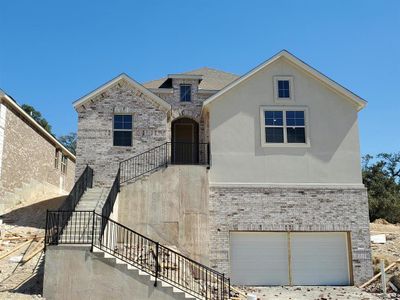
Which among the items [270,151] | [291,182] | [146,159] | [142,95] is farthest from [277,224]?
[142,95]

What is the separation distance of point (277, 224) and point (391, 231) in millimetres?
9795

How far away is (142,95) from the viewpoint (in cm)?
2031

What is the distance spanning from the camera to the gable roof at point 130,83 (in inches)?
783

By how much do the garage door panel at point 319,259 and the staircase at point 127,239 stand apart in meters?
3.47

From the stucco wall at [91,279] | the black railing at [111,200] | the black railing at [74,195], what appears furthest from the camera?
the black railing at [111,200]

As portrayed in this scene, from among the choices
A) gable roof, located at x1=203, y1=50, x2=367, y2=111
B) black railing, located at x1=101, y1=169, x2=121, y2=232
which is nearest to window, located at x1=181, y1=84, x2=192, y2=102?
gable roof, located at x1=203, y1=50, x2=367, y2=111

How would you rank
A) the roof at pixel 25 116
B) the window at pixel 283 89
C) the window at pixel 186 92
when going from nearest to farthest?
the window at pixel 283 89
the roof at pixel 25 116
the window at pixel 186 92

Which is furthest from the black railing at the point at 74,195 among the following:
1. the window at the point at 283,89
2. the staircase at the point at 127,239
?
the window at the point at 283,89

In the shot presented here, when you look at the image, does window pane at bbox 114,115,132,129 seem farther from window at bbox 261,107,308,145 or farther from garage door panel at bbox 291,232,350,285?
garage door panel at bbox 291,232,350,285

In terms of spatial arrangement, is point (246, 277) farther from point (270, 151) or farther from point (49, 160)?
point (49, 160)

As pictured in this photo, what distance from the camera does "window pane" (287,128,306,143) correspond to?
1921cm

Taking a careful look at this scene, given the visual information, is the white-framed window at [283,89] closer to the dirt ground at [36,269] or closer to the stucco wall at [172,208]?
the stucco wall at [172,208]

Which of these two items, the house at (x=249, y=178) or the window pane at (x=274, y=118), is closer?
the house at (x=249, y=178)

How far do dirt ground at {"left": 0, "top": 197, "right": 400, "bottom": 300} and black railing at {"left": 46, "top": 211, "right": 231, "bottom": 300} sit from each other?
143cm
